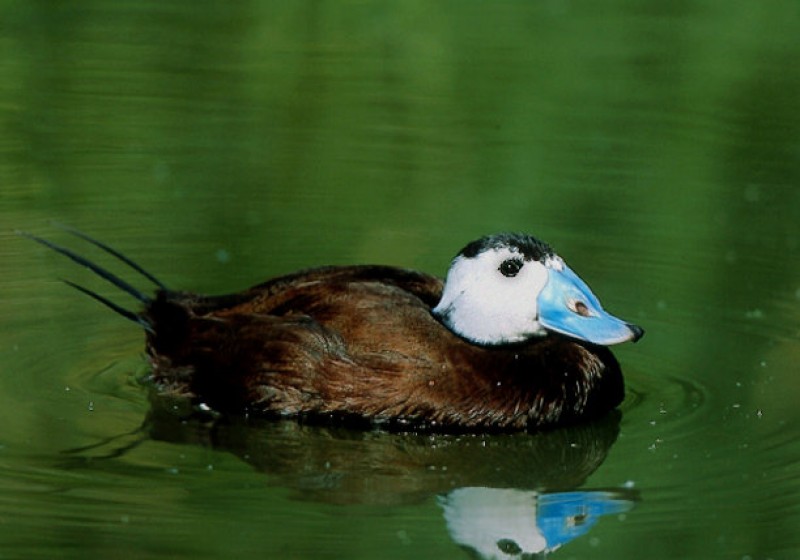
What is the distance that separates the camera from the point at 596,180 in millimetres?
10422

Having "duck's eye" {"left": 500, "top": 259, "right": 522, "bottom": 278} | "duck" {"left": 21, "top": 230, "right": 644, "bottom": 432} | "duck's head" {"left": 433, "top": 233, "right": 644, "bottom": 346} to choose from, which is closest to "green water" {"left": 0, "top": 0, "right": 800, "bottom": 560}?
"duck" {"left": 21, "top": 230, "right": 644, "bottom": 432}

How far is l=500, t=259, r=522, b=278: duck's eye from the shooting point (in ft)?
23.6

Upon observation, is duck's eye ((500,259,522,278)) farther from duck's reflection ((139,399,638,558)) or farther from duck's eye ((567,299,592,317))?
duck's reflection ((139,399,638,558))

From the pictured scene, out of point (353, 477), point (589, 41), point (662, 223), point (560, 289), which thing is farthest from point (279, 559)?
point (589, 41)

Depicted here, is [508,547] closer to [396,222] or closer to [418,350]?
[418,350]

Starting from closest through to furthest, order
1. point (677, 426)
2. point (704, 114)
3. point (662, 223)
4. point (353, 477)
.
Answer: point (353, 477) → point (677, 426) → point (662, 223) → point (704, 114)

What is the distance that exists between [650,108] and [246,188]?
127 inches

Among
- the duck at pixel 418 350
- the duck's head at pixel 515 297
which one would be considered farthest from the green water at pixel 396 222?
the duck's head at pixel 515 297

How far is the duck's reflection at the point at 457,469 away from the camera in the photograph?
620 centimetres

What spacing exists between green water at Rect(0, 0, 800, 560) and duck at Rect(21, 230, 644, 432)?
119 mm

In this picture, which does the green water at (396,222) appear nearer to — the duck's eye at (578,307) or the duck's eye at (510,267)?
the duck's eye at (578,307)

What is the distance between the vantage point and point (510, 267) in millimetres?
7188

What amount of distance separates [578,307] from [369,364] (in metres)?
0.82

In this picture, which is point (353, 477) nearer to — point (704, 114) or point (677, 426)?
point (677, 426)
